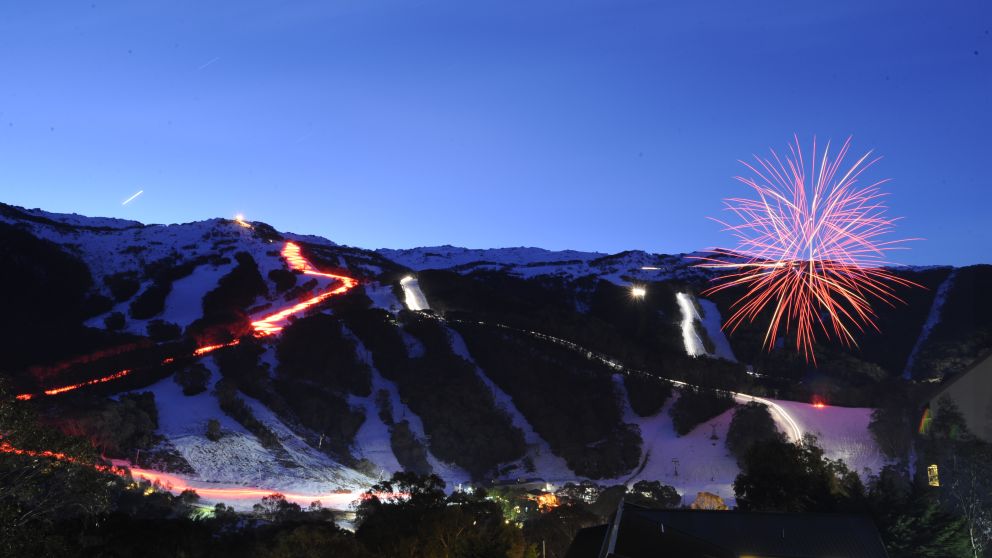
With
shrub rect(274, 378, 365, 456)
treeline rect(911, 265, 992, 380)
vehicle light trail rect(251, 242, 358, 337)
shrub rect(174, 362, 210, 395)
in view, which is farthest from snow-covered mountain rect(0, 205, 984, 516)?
treeline rect(911, 265, 992, 380)

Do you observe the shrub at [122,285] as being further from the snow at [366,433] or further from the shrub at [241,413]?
the shrub at [241,413]

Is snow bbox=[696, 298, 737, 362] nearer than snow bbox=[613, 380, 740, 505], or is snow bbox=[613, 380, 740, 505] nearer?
snow bbox=[613, 380, 740, 505]

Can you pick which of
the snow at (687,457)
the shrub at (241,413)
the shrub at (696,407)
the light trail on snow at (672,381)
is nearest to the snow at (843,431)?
the light trail on snow at (672,381)

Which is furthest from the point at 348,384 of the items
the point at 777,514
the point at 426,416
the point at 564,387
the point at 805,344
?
the point at 805,344

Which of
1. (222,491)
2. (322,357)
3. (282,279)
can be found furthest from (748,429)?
(282,279)

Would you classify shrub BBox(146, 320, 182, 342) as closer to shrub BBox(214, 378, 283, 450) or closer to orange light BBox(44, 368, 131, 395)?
orange light BBox(44, 368, 131, 395)
